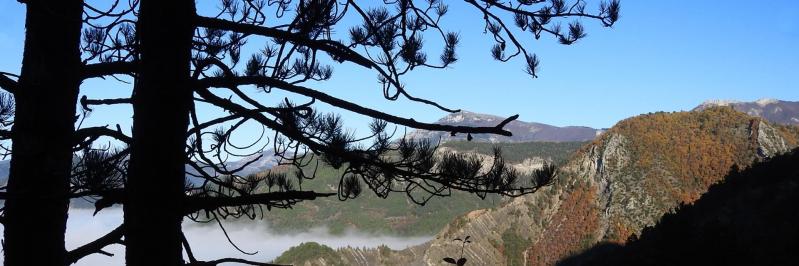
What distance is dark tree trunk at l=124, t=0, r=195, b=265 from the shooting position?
2.08m

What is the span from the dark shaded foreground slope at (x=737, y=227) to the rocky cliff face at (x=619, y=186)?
70.8ft

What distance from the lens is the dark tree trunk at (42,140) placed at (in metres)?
2.32

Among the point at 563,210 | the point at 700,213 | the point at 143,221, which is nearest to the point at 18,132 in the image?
the point at 143,221

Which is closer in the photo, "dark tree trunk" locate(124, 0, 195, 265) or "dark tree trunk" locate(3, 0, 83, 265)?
"dark tree trunk" locate(124, 0, 195, 265)

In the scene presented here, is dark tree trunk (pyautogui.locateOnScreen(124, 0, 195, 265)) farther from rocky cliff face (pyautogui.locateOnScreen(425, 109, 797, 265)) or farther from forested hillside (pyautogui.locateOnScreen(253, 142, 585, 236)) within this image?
forested hillside (pyautogui.locateOnScreen(253, 142, 585, 236))

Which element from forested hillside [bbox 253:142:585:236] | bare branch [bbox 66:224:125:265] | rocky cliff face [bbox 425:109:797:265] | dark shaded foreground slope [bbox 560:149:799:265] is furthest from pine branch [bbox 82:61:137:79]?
forested hillside [bbox 253:142:585:236]

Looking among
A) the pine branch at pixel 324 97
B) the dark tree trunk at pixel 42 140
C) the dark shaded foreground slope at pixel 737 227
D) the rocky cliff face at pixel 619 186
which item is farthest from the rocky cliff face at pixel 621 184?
the dark tree trunk at pixel 42 140

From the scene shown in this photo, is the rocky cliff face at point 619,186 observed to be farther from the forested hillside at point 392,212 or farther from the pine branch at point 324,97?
the pine branch at point 324,97

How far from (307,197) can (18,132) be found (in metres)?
1.03

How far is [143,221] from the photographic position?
6.82 ft

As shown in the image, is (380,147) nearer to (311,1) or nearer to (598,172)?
(311,1)

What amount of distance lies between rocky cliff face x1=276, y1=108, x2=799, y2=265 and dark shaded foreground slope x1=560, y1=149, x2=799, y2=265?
21590 millimetres

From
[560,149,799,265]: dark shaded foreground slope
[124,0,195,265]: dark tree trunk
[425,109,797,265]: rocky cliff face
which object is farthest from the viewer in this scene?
[425,109,797,265]: rocky cliff face

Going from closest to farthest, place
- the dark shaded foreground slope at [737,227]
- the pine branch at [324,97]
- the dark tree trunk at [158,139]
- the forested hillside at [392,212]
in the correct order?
the dark tree trunk at [158,139]
the pine branch at [324,97]
the dark shaded foreground slope at [737,227]
the forested hillside at [392,212]
